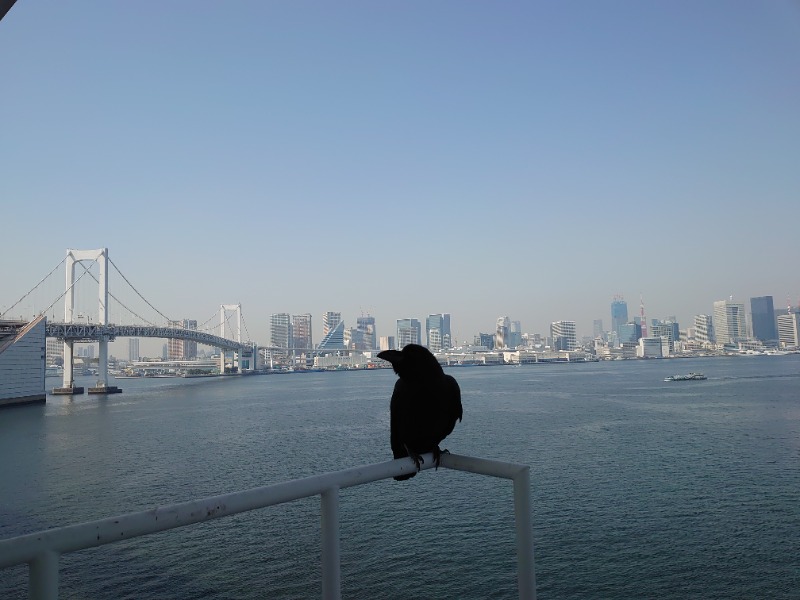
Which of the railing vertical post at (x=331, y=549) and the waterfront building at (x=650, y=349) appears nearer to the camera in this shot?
the railing vertical post at (x=331, y=549)

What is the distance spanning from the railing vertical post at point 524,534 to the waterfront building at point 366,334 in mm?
104086

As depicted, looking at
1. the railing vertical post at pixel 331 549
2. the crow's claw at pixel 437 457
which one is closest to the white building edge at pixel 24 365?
the crow's claw at pixel 437 457

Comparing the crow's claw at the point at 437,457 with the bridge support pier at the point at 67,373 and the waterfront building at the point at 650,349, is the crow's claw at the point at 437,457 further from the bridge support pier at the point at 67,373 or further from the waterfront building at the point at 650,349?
the waterfront building at the point at 650,349

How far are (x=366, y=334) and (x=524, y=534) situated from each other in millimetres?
109364

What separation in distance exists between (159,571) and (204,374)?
7100 centimetres

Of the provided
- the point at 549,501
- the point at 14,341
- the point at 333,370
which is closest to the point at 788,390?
the point at 549,501

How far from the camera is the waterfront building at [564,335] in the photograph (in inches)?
5418

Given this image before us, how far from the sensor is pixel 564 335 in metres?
139

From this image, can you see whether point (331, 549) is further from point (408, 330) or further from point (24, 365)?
point (408, 330)

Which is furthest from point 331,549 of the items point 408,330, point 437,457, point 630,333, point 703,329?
point 630,333

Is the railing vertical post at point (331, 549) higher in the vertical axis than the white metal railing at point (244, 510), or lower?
lower

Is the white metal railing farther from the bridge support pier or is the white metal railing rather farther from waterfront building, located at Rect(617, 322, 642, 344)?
waterfront building, located at Rect(617, 322, 642, 344)

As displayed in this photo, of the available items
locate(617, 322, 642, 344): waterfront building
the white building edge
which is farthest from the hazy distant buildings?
the white building edge

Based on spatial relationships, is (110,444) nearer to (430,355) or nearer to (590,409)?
(590,409)
